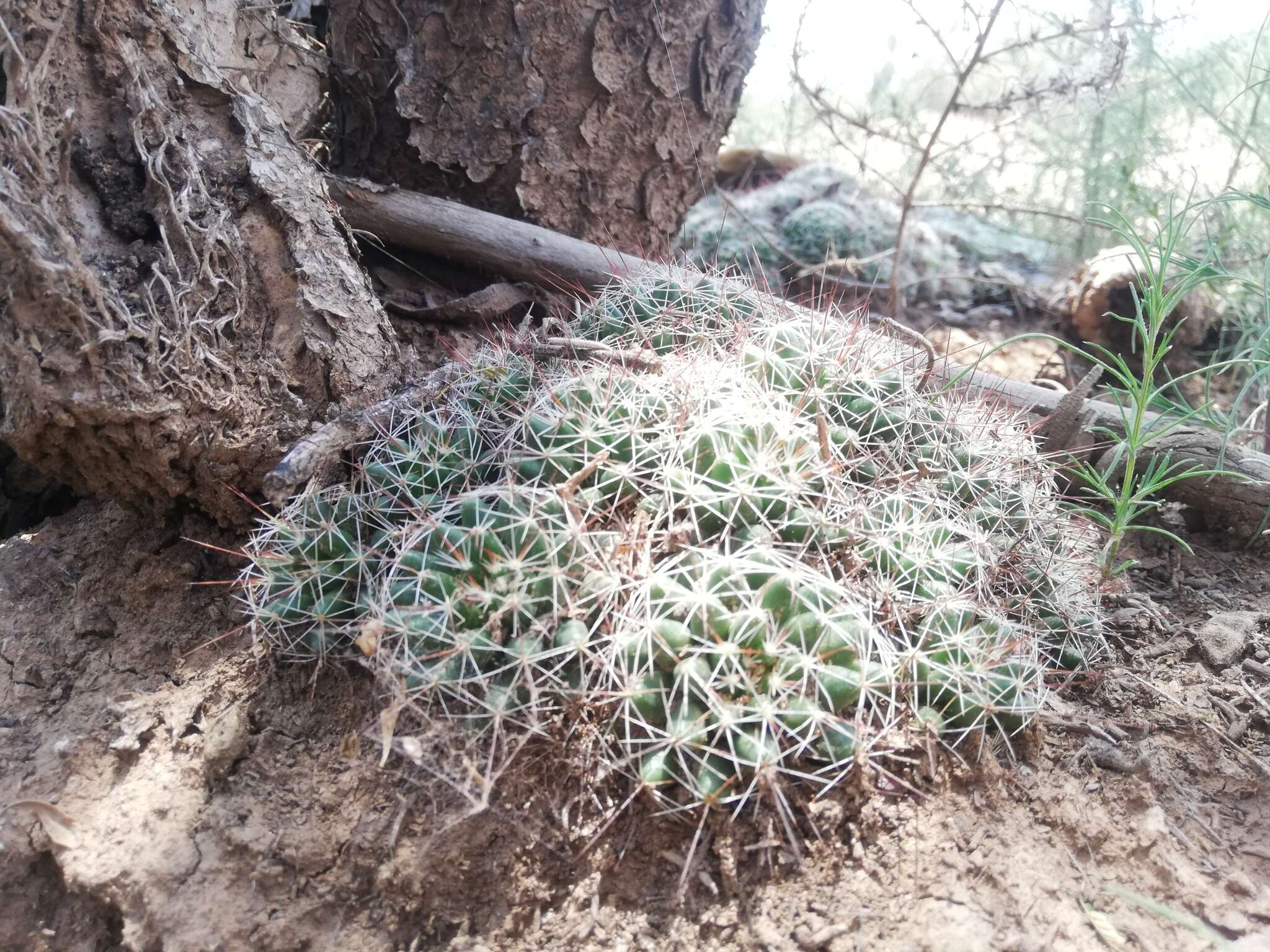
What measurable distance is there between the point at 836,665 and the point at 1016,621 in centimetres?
86

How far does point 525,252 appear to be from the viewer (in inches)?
146

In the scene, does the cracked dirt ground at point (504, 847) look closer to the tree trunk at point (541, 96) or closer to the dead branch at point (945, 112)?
the tree trunk at point (541, 96)

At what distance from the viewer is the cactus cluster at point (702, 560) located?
1889mm

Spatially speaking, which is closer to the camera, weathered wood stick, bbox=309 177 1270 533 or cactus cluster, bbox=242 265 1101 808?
cactus cluster, bbox=242 265 1101 808

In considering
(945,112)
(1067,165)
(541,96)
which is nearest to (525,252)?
(541,96)

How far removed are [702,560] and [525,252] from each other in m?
2.15

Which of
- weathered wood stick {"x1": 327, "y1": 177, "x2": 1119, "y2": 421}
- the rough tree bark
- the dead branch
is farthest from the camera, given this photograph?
the dead branch

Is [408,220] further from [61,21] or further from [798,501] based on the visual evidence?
[798,501]

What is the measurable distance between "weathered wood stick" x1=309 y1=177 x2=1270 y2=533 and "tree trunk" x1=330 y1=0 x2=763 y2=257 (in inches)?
9.8

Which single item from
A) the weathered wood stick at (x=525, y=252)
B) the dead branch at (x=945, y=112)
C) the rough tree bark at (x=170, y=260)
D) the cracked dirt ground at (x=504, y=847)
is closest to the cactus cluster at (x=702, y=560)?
the cracked dirt ground at (x=504, y=847)

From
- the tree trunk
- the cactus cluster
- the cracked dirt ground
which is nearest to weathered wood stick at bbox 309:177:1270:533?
the tree trunk

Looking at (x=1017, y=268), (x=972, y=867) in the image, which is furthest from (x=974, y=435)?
(x=1017, y=268)

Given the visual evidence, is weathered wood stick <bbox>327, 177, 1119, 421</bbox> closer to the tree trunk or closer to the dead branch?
the tree trunk

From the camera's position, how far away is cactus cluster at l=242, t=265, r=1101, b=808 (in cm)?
189
